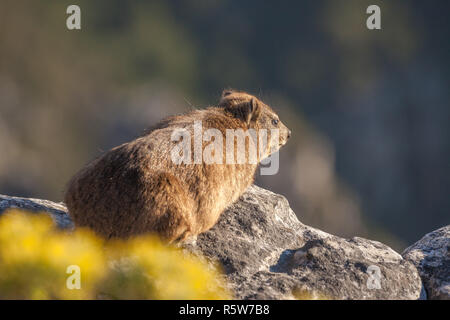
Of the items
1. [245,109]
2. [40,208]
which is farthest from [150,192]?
[245,109]

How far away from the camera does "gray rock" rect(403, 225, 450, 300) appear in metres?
7.38

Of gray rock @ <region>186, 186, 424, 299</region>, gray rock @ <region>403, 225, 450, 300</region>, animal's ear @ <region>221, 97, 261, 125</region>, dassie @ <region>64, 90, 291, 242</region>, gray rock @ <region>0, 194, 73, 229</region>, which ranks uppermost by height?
animal's ear @ <region>221, 97, 261, 125</region>

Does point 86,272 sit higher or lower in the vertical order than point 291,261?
higher

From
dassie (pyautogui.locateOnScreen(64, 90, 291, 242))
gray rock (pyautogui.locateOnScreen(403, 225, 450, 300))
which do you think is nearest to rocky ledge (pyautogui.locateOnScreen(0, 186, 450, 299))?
gray rock (pyautogui.locateOnScreen(403, 225, 450, 300))

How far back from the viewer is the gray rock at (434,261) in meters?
7.38

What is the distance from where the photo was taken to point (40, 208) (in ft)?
27.3

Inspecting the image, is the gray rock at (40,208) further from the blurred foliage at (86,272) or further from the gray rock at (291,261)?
the blurred foliage at (86,272)

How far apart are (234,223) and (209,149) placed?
1.43 meters

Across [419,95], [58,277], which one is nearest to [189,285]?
[58,277]

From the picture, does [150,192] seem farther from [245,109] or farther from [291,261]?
[245,109]

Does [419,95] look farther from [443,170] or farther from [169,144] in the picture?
[169,144]

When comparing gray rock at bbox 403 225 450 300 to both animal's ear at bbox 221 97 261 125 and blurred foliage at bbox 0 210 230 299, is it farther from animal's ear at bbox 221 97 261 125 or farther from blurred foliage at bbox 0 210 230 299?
blurred foliage at bbox 0 210 230 299

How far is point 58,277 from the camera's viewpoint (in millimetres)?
4789

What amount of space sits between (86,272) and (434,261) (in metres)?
4.98
